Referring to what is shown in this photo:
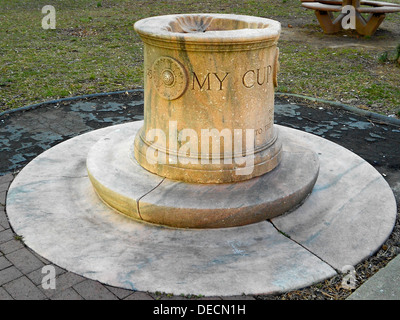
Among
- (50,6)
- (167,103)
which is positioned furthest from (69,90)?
(50,6)

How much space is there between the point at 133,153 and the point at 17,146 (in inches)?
71.7

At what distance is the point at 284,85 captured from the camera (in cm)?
815

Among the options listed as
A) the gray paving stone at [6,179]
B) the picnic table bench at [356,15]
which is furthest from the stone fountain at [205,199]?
the picnic table bench at [356,15]

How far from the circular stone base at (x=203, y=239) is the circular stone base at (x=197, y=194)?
100mm

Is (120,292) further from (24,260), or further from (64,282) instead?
(24,260)

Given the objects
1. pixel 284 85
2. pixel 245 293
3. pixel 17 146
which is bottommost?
pixel 245 293

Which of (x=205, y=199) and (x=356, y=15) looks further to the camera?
(x=356, y=15)

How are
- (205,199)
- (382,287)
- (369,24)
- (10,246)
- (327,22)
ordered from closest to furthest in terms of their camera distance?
(382,287) < (10,246) < (205,199) < (369,24) < (327,22)

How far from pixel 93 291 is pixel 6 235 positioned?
111 cm

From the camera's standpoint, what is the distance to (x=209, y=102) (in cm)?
394

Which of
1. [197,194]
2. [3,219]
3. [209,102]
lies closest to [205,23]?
[209,102]

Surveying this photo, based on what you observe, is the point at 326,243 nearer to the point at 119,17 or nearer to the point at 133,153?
the point at 133,153

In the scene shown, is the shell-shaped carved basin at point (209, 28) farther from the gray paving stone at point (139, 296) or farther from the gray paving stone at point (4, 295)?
the gray paving stone at point (4, 295)

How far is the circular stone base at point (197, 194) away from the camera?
3.83 metres
